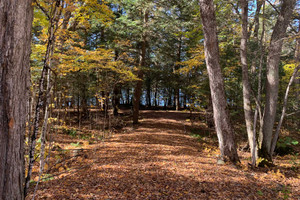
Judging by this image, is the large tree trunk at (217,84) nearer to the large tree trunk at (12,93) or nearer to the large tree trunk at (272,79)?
the large tree trunk at (272,79)

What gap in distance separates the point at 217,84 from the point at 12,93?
445 centimetres

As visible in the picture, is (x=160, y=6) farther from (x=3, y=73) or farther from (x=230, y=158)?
(x=3, y=73)

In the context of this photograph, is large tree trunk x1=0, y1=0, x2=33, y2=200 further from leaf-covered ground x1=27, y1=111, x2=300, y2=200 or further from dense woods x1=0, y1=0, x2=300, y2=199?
leaf-covered ground x1=27, y1=111, x2=300, y2=200

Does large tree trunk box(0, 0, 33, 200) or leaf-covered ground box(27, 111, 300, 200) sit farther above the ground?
large tree trunk box(0, 0, 33, 200)

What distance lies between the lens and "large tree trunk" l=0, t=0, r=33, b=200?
5.04 ft

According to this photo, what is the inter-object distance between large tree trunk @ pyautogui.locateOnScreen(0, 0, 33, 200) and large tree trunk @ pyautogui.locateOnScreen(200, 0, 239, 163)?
4.12 metres

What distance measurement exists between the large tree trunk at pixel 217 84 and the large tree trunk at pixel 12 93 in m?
4.12

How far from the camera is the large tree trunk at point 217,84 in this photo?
4547 millimetres

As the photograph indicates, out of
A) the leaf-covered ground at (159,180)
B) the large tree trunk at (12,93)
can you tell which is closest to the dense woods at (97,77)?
the large tree trunk at (12,93)

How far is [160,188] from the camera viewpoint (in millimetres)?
3291

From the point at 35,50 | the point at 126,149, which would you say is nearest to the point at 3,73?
the point at 35,50

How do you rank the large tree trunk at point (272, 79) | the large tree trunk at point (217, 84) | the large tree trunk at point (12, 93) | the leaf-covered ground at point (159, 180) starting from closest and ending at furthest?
the large tree trunk at point (12, 93)
the leaf-covered ground at point (159, 180)
the large tree trunk at point (217, 84)
the large tree trunk at point (272, 79)

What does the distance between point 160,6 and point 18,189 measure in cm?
1073

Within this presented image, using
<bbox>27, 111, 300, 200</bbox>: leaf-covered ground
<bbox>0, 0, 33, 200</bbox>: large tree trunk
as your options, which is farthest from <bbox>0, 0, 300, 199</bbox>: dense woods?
<bbox>27, 111, 300, 200</bbox>: leaf-covered ground
